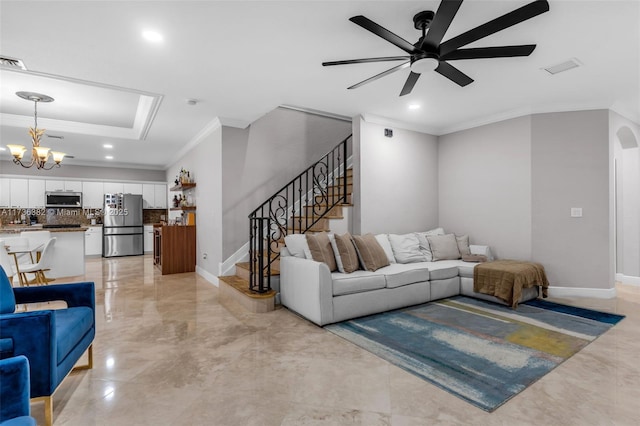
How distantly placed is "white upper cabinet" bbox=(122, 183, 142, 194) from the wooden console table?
12.5 ft

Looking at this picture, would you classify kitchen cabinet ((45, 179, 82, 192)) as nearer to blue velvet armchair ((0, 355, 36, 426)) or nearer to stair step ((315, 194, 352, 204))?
stair step ((315, 194, 352, 204))

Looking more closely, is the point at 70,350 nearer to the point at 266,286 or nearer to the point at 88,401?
the point at 88,401

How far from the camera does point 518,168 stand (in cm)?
497

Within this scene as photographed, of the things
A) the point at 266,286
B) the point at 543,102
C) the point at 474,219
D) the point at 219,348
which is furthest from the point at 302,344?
the point at 543,102

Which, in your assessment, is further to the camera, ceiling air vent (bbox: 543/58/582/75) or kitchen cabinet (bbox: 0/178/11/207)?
kitchen cabinet (bbox: 0/178/11/207)

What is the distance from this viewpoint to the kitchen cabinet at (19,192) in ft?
27.3

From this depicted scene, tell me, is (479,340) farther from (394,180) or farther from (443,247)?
(394,180)

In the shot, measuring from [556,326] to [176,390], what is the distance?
11.9 feet

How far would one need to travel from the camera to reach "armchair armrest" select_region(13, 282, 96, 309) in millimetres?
2383

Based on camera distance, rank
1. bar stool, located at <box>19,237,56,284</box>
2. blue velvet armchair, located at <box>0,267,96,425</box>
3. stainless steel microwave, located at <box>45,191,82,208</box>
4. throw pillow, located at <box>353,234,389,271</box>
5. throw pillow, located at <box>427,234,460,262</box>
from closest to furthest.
Answer: blue velvet armchair, located at <box>0,267,96,425</box>
throw pillow, located at <box>353,234,389,271</box>
bar stool, located at <box>19,237,56,284</box>
throw pillow, located at <box>427,234,460,262</box>
stainless steel microwave, located at <box>45,191,82,208</box>

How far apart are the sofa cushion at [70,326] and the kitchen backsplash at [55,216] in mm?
8262

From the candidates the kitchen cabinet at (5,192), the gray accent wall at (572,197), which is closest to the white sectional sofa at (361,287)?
the gray accent wall at (572,197)

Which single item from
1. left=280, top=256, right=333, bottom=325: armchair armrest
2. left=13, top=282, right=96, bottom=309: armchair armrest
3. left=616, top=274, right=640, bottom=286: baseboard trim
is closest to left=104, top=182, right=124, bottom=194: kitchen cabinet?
left=280, top=256, right=333, bottom=325: armchair armrest

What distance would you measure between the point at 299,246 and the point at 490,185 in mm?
3383
